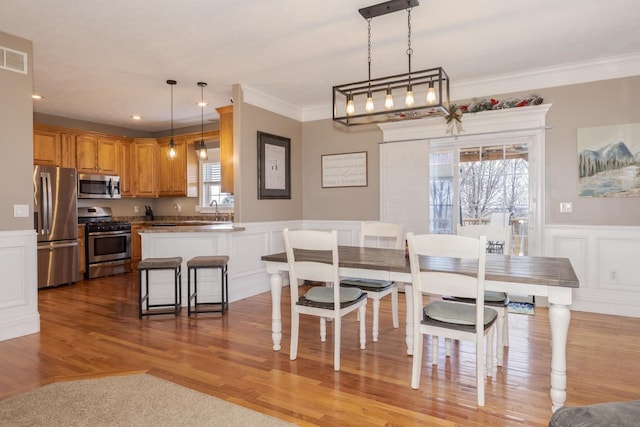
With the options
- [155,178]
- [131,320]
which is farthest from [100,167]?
[131,320]

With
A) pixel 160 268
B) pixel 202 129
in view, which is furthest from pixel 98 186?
pixel 160 268

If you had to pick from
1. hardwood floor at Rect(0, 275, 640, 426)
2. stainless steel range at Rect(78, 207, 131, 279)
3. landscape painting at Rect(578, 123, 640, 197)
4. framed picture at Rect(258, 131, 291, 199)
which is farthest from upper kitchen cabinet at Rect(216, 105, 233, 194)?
landscape painting at Rect(578, 123, 640, 197)

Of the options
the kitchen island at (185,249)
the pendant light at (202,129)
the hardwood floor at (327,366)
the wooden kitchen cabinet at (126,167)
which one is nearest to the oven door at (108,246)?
the wooden kitchen cabinet at (126,167)

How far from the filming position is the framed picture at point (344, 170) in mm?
5406

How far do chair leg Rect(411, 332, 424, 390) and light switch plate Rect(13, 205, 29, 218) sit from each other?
3.50 metres

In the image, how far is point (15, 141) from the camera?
334cm

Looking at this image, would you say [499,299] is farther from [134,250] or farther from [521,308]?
[134,250]

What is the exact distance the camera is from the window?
22.5ft

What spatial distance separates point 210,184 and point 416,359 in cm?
550

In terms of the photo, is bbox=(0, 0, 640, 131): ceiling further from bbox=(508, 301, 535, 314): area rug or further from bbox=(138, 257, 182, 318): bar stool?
bbox=(508, 301, 535, 314): area rug

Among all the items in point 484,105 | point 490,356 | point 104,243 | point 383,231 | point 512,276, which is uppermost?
point 484,105

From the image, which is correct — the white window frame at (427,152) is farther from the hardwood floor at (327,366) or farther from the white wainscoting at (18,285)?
the white wainscoting at (18,285)

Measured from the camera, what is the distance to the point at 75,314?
4.00 meters

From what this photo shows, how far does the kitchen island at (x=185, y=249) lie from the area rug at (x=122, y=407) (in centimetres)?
173
